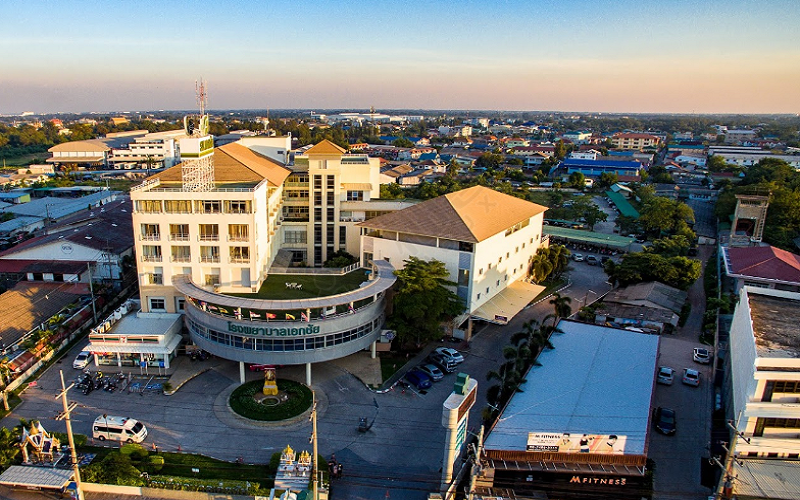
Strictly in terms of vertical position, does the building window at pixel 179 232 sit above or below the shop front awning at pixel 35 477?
above

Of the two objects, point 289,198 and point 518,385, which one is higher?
point 289,198

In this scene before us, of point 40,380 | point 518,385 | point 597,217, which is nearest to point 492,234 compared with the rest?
point 518,385

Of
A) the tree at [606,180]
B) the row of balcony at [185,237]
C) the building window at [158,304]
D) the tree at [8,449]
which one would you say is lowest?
the tree at [8,449]

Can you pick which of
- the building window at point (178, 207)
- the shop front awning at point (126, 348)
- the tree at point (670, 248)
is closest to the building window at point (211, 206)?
the building window at point (178, 207)

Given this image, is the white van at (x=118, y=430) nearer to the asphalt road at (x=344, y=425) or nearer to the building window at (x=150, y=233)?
the asphalt road at (x=344, y=425)

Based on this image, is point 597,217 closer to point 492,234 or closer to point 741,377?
point 492,234

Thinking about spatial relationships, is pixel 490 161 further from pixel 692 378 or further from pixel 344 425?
pixel 344 425
